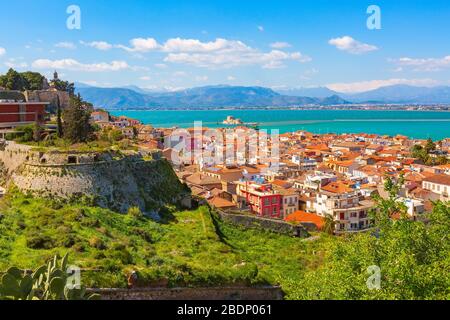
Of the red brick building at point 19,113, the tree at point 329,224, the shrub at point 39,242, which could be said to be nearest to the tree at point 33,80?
the red brick building at point 19,113

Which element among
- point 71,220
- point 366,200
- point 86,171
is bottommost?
point 366,200

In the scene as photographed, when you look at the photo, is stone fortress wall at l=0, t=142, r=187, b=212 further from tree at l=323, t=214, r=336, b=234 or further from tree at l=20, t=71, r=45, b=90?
tree at l=20, t=71, r=45, b=90

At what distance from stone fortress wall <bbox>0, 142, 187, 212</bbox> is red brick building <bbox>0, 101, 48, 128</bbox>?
6553 millimetres

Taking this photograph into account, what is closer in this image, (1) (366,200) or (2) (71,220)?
(2) (71,220)

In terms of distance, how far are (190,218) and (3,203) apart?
10.8 m

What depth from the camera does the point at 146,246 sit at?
23.9 meters

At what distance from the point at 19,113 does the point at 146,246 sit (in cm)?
1984

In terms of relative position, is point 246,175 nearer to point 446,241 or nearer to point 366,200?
point 366,200

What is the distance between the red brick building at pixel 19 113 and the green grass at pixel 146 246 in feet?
38.6

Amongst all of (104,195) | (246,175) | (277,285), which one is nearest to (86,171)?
(104,195)

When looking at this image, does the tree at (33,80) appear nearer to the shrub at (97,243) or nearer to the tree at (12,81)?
the tree at (12,81)

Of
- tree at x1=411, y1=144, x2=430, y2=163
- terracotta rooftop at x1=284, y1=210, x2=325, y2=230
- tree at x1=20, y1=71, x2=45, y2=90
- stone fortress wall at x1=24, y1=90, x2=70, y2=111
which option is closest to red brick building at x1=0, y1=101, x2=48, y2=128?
stone fortress wall at x1=24, y1=90, x2=70, y2=111

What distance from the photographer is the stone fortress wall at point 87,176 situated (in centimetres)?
2694
